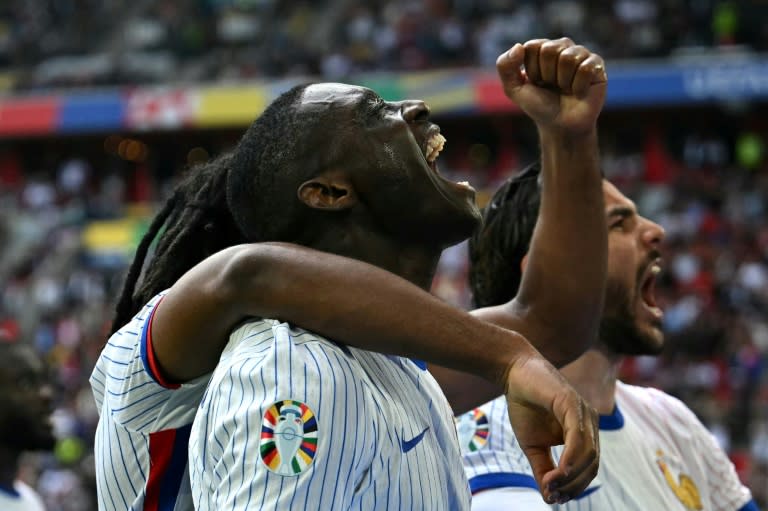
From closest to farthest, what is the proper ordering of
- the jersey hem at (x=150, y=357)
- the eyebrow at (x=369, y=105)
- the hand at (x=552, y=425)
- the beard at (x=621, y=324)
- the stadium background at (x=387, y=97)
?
the hand at (x=552, y=425)
the jersey hem at (x=150, y=357)
the eyebrow at (x=369, y=105)
the beard at (x=621, y=324)
the stadium background at (x=387, y=97)

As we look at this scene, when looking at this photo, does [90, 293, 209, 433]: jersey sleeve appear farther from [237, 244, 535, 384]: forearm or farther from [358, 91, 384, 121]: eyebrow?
[358, 91, 384, 121]: eyebrow

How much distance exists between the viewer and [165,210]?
2582 millimetres

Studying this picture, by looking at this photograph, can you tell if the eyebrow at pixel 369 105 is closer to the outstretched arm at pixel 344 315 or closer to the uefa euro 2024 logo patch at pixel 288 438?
the outstretched arm at pixel 344 315

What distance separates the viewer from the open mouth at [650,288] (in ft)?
11.6

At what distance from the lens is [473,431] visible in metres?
3.07

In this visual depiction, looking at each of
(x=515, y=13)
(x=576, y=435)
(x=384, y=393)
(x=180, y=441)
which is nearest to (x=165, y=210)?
(x=180, y=441)

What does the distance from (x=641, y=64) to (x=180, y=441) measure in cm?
2007

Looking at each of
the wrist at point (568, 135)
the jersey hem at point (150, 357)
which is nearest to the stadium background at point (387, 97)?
the wrist at point (568, 135)

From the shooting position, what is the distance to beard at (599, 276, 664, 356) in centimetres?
344

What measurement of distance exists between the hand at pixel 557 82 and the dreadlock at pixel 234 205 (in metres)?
0.52

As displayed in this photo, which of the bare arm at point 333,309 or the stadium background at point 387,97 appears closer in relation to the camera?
the bare arm at point 333,309

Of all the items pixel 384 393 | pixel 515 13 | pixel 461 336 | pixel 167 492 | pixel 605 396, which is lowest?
pixel 515 13

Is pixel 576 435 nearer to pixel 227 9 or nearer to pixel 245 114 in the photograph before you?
pixel 245 114

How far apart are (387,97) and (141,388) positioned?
20.3m
